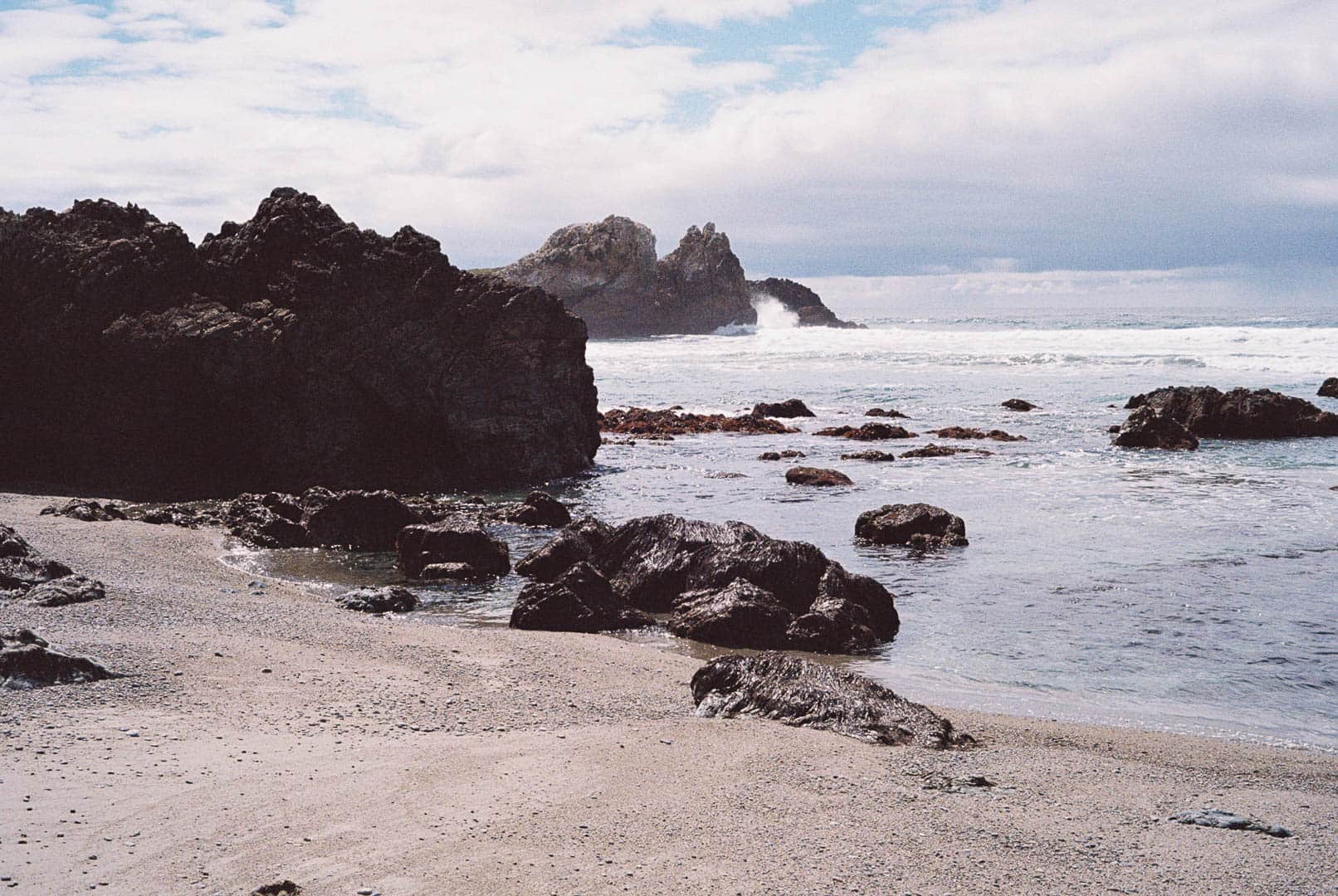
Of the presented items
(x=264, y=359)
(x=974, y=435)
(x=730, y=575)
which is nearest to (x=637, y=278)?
(x=974, y=435)

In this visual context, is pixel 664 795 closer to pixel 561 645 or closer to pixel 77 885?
pixel 77 885

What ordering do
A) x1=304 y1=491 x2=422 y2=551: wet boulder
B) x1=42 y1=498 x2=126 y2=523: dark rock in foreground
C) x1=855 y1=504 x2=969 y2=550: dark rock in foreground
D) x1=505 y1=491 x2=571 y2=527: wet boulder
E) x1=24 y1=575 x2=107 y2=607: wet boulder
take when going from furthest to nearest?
x1=505 y1=491 x2=571 y2=527: wet boulder → x1=42 y1=498 x2=126 y2=523: dark rock in foreground → x1=304 y1=491 x2=422 y2=551: wet boulder → x1=855 y1=504 x2=969 y2=550: dark rock in foreground → x1=24 y1=575 x2=107 y2=607: wet boulder

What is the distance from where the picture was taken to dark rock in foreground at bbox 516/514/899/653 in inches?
440

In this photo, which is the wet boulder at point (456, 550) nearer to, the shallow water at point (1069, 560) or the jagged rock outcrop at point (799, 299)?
the shallow water at point (1069, 560)

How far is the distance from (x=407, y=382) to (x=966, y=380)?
112 feet

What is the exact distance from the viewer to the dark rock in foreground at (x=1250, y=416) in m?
30.3

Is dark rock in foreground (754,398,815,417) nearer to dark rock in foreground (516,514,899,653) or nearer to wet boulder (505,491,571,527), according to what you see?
wet boulder (505,491,571,527)

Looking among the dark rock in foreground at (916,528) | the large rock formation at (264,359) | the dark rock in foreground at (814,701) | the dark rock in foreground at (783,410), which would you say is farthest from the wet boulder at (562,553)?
the dark rock in foreground at (783,410)

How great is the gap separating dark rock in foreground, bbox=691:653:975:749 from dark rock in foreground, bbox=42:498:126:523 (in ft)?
37.5

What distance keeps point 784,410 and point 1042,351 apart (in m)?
33.2

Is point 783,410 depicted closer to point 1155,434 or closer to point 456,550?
point 1155,434

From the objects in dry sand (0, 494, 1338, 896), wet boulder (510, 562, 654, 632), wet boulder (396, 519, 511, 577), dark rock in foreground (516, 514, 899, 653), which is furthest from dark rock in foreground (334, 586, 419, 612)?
dry sand (0, 494, 1338, 896)

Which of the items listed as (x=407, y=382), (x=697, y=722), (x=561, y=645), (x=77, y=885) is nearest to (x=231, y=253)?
(x=407, y=382)

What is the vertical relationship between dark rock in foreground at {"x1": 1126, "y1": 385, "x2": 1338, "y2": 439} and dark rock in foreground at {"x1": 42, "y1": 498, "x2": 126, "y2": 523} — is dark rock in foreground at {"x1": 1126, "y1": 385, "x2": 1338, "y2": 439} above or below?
above
